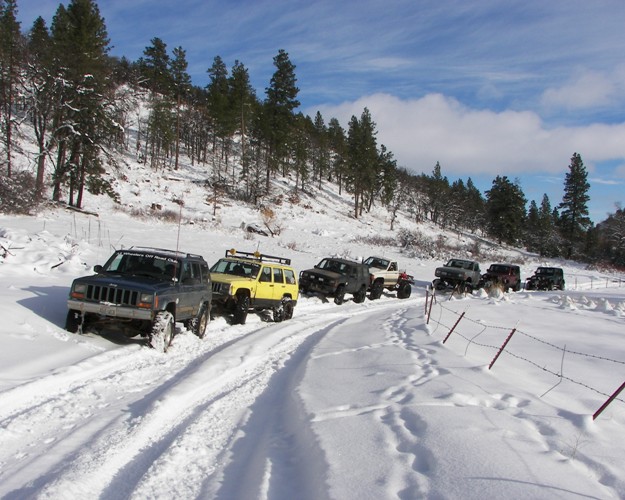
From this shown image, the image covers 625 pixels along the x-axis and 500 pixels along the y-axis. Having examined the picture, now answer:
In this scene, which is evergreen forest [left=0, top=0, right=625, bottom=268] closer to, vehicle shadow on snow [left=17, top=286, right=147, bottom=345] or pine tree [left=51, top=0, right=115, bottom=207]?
pine tree [left=51, top=0, right=115, bottom=207]

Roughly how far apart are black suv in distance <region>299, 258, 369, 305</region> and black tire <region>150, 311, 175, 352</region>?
1049 cm

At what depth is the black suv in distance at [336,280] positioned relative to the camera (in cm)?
1878

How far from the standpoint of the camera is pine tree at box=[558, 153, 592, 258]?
248ft

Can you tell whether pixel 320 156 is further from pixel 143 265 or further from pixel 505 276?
pixel 143 265

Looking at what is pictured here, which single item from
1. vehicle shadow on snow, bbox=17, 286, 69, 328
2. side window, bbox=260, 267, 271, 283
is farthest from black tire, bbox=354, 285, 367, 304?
vehicle shadow on snow, bbox=17, 286, 69, 328

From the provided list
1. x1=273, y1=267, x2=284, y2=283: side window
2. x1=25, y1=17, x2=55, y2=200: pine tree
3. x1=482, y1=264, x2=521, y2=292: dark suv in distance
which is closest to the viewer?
x1=273, y1=267, x2=284, y2=283: side window

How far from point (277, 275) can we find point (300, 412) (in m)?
8.74

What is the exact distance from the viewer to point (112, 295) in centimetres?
861

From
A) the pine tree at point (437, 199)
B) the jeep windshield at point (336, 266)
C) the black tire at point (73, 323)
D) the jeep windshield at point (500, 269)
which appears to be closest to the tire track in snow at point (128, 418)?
the black tire at point (73, 323)

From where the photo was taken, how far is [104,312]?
8.43 m

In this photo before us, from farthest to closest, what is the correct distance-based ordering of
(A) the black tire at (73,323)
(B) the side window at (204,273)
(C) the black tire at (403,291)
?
(C) the black tire at (403,291), (B) the side window at (204,273), (A) the black tire at (73,323)

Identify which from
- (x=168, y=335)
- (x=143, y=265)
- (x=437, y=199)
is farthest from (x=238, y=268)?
(x=437, y=199)

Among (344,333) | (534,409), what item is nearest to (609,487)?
(534,409)

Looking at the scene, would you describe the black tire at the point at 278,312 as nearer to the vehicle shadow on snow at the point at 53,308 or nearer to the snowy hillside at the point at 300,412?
the snowy hillside at the point at 300,412
